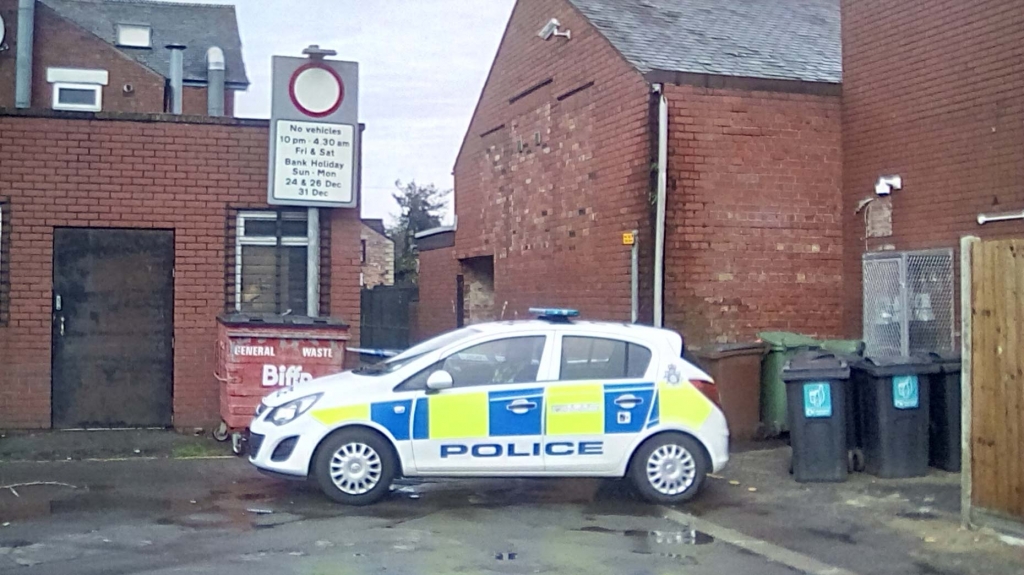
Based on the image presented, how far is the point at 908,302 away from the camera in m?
12.1

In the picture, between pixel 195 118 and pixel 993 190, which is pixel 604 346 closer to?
pixel 993 190

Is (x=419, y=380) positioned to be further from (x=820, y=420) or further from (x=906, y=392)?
(x=906, y=392)

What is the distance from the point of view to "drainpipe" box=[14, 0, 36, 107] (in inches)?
914

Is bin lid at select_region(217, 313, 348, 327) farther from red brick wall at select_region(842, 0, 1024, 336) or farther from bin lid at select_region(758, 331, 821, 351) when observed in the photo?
red brick wall at select_region(842, 0, 1024, 336)

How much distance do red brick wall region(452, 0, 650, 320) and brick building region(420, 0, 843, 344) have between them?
0.11 feet

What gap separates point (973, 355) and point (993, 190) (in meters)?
3.96

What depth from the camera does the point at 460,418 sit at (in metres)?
8.63

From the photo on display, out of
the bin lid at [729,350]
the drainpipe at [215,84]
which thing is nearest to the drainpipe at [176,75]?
the drainpipe at [215,84]

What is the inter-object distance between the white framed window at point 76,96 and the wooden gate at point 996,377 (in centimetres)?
2342

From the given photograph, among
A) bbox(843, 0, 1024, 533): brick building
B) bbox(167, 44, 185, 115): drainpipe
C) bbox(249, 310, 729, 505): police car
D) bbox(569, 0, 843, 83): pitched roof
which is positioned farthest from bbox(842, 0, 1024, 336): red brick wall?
bbox(167, 44, 185, 115): drainpipe

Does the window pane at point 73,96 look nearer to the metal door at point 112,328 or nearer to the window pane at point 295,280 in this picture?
the metal door at point 112,328

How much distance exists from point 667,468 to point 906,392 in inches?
99.7

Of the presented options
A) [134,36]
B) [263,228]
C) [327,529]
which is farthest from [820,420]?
[134,36]

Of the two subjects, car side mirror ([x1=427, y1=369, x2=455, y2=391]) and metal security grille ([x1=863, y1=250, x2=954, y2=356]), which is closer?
car side mirror ([x1=427, y1=369, x2=455, y2=391])
